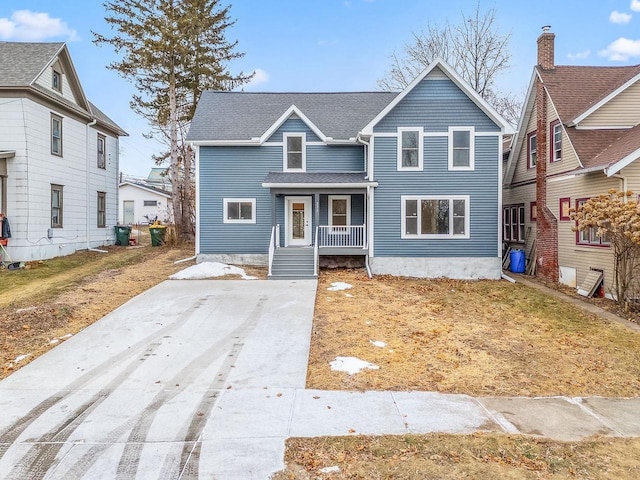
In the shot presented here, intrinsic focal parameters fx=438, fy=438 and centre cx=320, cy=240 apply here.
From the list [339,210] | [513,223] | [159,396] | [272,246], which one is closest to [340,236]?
[339,210]

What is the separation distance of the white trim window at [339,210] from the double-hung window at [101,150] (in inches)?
509

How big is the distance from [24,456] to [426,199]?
13.7m

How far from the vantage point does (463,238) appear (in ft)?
51.2

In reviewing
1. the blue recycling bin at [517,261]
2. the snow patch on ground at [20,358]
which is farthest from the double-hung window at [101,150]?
the blue recycling bin at [517,261]

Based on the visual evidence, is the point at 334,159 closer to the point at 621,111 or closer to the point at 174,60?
the point at 621,111

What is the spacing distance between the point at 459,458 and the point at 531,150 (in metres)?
16.4

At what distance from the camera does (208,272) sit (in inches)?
588

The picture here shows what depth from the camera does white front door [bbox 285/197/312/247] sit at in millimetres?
17484

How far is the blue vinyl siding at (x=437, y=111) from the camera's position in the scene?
1542 cm

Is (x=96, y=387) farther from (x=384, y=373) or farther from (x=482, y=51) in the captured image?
(x=482, y=51)

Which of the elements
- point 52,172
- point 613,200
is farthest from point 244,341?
point 52,172

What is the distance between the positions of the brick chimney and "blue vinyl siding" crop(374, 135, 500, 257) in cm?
197

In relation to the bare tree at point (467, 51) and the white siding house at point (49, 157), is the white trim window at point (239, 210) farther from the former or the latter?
the bare tree at point (467, 51)

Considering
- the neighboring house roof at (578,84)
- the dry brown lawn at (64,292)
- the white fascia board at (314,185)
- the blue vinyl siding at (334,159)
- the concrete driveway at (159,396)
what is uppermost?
the neighboring house roof at (578,84)
